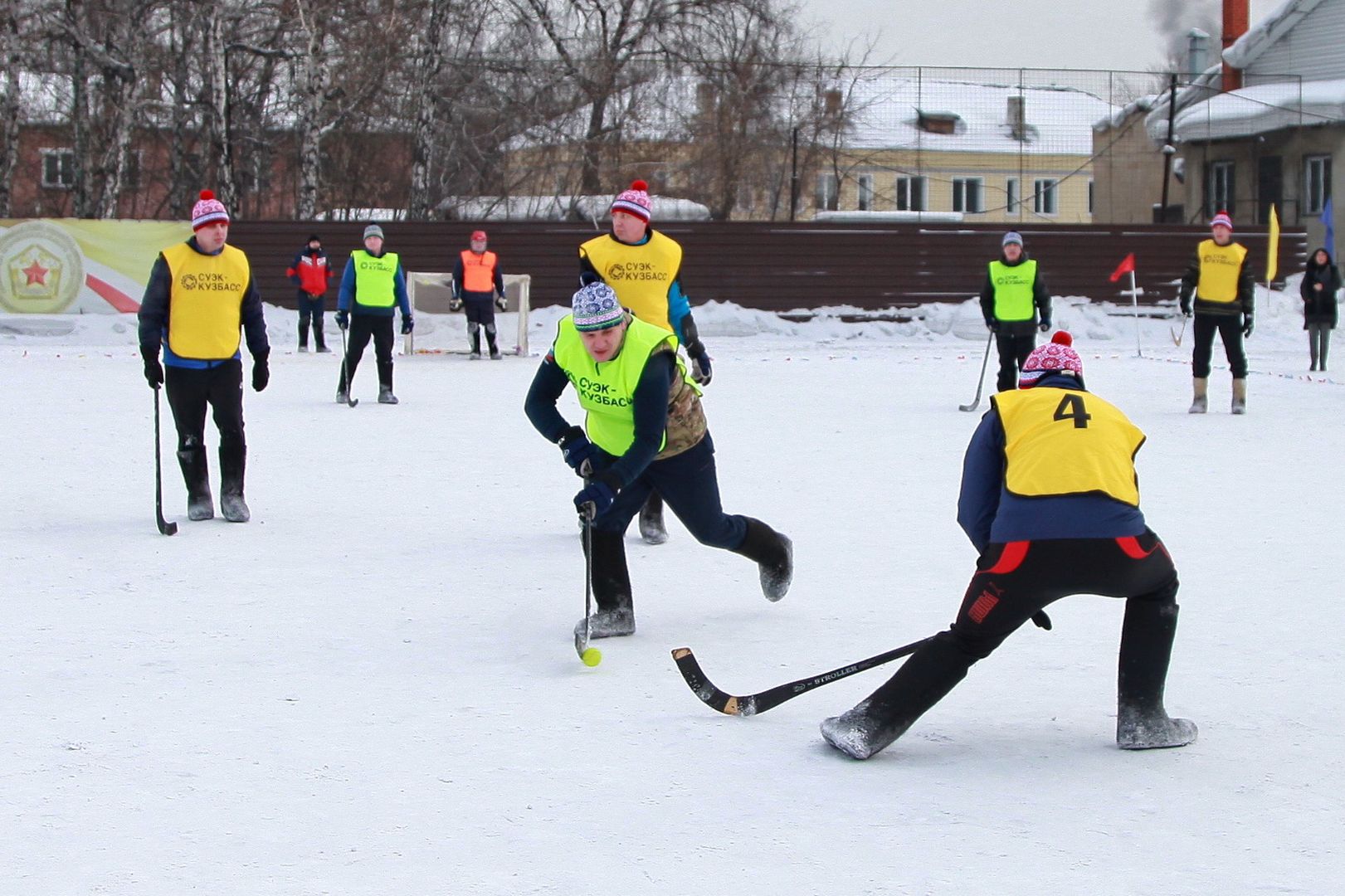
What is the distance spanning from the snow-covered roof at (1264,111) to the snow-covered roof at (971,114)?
176 centimetres

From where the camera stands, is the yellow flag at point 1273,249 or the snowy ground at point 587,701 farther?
the yellow flag at point 1273,249

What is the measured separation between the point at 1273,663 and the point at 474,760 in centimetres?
272

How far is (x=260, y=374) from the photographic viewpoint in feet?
27.8

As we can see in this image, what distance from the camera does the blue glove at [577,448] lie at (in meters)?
5.58

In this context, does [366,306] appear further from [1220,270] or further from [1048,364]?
[1048,364]

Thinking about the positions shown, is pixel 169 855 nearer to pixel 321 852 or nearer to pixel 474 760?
pixel 321 852

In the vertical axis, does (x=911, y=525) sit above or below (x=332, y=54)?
below

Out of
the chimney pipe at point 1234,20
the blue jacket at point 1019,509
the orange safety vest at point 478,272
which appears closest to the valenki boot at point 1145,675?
the blue jacket at point 1019,509

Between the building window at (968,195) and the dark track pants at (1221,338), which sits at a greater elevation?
the building window at (968,195)

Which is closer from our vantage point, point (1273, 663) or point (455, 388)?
point (1273, 663)

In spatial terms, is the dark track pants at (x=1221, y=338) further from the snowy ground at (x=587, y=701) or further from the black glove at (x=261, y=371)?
the black glove at (x=261, y=371)

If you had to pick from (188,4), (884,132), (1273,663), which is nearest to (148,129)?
(188,4)

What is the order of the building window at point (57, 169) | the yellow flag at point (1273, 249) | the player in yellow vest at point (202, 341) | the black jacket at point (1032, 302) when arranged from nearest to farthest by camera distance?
1. the player in yellow vest at point (202, 341)
2. the black jacket at point (1032, 302)
3. the yellow flag at point (1273, 249)
4. the building window at point (57, 169)

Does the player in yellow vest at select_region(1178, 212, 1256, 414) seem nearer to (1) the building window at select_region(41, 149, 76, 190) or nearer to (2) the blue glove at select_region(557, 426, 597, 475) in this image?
(2) the blue glove at select_region(557, 426, 597, 475)
